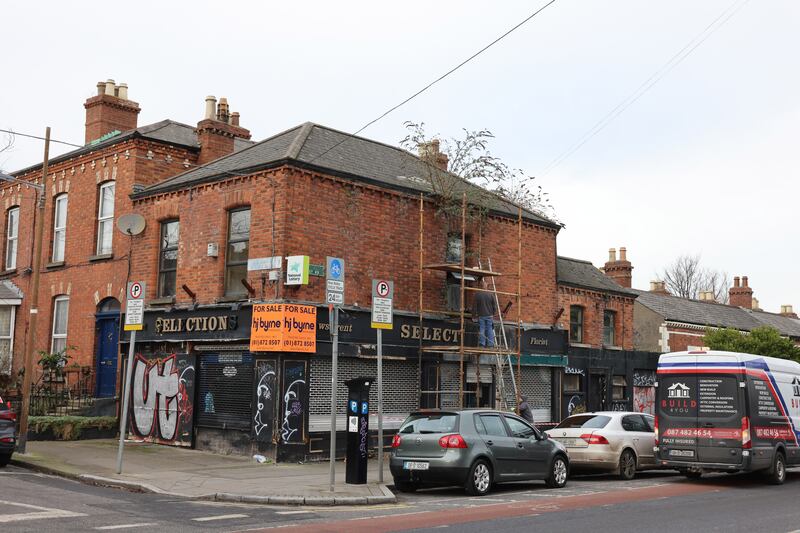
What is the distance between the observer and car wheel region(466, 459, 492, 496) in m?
13.8

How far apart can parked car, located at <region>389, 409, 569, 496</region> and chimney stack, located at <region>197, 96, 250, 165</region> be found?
12.8 metres

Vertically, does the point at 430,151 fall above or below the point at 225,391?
above

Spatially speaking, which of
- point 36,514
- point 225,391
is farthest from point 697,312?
point 36,514

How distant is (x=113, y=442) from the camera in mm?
20562

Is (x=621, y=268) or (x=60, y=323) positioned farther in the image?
(x=621, y=268)

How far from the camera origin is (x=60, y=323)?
24906 mm

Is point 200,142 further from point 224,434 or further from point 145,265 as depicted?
point 224,434

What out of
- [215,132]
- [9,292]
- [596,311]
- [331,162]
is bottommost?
[596,311]

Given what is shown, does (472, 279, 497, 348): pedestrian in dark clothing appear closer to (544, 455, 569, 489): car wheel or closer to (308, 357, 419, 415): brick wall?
(308, 357, 419, 415): brick wall

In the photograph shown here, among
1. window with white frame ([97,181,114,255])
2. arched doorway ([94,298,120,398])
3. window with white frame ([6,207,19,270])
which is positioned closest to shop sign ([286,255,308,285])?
arched doorway ([94,298,120,398])

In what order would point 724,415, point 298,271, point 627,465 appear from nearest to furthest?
point 724,415, point 627,465, point 298,271

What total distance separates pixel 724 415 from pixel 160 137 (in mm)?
16902

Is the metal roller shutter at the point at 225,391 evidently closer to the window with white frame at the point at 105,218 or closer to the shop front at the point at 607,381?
the window with white frame at the point at 105,218

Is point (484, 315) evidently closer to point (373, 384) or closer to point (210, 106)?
point (373, 384)
